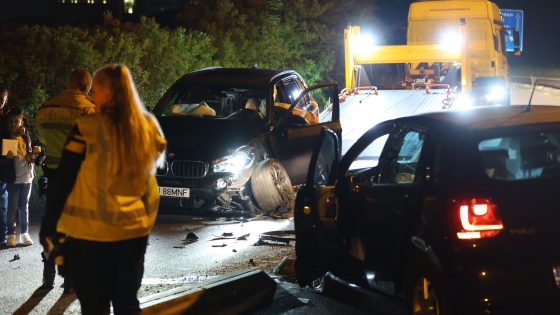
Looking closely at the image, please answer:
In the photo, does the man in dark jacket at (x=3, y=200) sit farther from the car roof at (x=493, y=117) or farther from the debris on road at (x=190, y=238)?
the car roof at (x=493, y=117)

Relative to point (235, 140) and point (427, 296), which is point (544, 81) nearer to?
point (235, 140)

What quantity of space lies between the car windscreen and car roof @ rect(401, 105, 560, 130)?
246 inches

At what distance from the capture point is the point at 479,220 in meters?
5.34

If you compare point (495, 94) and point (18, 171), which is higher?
point (18, 171)

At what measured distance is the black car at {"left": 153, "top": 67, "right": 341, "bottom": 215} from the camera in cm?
1138

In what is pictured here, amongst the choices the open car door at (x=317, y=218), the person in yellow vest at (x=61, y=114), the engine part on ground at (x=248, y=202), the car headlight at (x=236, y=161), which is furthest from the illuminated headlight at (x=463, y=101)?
the person in yellow vest at (x=61, y=114)

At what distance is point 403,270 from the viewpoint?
6.01 m

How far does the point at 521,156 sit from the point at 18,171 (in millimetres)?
5480

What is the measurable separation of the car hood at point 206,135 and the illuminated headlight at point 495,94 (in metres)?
8.76

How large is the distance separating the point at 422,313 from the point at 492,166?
97cm

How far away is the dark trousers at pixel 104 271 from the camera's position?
15.9 ft

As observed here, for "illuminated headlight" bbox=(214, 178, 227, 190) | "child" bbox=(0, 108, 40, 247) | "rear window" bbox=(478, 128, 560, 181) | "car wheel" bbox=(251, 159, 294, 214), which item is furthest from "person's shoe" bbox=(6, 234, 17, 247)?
"rear window" bbox=(478, 128, 560, 181)

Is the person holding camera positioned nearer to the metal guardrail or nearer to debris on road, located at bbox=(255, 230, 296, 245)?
debris on road, located at bbox=(255, 230, 296, 245)

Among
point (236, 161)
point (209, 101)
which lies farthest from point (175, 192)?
point (209, 101)
